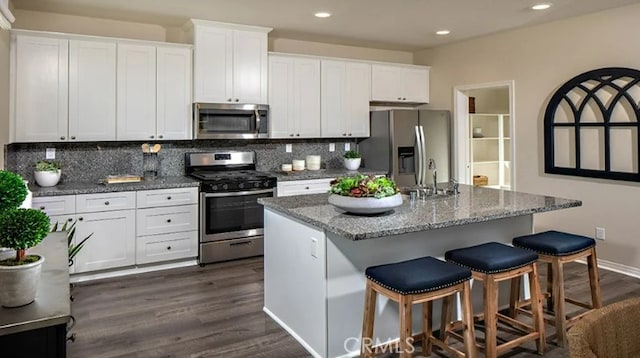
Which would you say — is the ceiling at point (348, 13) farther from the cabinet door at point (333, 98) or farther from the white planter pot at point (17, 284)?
A: the white planter pot at point (17, 284)

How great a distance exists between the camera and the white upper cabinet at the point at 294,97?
533cm

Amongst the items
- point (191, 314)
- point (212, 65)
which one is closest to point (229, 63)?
point (212, 65)

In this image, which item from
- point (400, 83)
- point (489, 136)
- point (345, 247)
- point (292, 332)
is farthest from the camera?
point (489, 136)

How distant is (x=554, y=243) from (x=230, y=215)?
3055 mm

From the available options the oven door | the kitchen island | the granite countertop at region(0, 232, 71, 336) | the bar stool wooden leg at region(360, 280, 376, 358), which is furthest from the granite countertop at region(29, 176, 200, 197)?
the bar stool wooden leg at region(360, 280, 376, 358)

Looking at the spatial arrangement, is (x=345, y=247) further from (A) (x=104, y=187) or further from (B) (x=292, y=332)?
(A) (x=104, y=187)

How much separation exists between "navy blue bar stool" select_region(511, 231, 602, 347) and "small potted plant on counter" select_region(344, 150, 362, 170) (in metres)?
2.95

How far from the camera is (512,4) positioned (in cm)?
421

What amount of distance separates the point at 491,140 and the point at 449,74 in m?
1.91

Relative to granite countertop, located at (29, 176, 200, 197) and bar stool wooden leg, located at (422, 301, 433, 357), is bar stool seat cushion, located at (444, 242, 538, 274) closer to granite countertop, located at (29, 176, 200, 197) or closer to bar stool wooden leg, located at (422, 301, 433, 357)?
bar stool wooden leg, located at (422, 301, 433, 357)

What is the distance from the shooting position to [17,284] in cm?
134

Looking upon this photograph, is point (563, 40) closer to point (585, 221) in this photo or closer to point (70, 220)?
point (585, 221)

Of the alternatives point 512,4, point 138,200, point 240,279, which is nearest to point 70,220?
point 138,200

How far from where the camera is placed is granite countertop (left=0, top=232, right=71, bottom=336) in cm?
125
